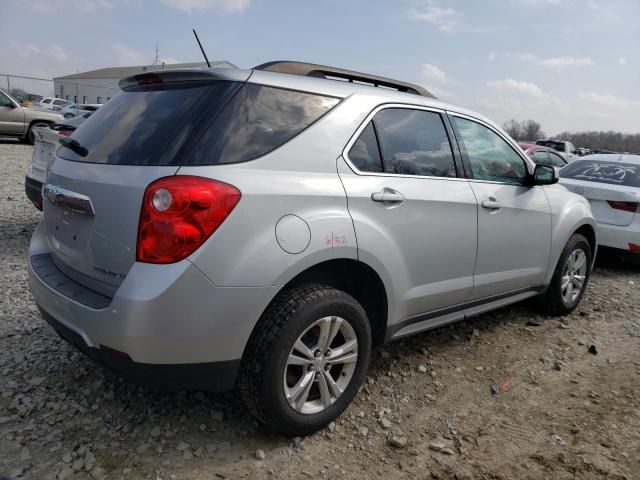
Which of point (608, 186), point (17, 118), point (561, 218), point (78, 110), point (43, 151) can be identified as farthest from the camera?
point (78, 110)

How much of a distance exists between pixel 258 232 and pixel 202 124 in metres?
0.53

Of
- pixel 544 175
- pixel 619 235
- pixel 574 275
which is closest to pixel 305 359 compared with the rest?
pixel 544 175

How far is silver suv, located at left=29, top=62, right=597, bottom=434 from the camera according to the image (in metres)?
2.08

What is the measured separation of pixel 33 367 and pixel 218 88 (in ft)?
6.43

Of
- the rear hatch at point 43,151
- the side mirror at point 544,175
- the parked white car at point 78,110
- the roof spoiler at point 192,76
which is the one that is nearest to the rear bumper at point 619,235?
the side mirror at point 544,175

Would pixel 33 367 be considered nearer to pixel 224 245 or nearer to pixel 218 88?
pixel 224 245

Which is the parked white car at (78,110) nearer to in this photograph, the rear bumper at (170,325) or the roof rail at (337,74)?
the roof rail at (337,74)

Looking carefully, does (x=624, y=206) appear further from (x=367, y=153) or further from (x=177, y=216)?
(x=177, y=216)

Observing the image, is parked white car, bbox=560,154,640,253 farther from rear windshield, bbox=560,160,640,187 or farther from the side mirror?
the side mirror

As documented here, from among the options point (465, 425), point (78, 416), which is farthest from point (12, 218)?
point (465, 425)

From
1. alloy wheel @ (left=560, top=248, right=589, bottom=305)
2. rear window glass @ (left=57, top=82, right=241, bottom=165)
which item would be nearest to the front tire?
rear window glass @ (left=57, top=82, right=241, bottom=165)

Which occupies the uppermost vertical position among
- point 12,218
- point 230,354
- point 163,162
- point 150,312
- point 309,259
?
point 163,162

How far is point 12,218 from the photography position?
619cm

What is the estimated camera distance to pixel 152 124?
237cm
